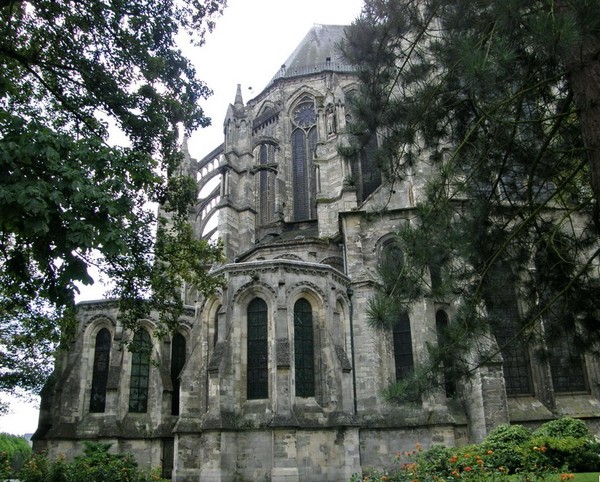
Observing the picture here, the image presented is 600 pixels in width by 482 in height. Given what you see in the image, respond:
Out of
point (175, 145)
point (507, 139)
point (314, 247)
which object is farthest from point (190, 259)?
point (314, 247)

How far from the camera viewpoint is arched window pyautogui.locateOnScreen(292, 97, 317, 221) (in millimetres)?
33000

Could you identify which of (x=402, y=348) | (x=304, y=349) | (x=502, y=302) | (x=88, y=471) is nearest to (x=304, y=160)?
(x=402, y=348)

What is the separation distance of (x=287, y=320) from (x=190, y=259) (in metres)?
6.75

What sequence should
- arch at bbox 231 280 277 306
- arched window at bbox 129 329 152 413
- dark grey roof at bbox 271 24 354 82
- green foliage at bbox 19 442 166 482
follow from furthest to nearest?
dark grey roof at bbox 271 24 354 82, arched window at bbox 129 329 152 413, arch at bbox 231 280 277 306, green foliage at bbox 19 442 166 482

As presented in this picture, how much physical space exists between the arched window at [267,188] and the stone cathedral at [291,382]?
6.75m

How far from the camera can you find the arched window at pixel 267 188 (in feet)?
107

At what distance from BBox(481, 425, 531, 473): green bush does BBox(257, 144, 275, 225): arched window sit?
63.4ft

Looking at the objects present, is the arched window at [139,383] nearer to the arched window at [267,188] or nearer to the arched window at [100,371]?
the arched window at [100,371]

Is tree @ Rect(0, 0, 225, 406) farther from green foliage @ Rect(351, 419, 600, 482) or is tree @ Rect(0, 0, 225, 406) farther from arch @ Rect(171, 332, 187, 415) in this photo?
arch @ Rect(171, 332, 187, 415)

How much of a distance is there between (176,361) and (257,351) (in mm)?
5795

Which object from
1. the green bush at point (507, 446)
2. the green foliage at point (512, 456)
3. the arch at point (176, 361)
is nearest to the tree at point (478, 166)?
the green foliage at point (512, 456)

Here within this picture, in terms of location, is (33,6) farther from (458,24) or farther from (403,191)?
(403,191)

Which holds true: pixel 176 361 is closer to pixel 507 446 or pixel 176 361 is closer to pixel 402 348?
pixel 402 348

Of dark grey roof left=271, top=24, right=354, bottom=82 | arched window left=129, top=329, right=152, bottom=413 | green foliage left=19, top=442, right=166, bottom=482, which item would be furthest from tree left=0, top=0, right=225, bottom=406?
dark grey roof left=271, top=24, right=354, bottom=82
